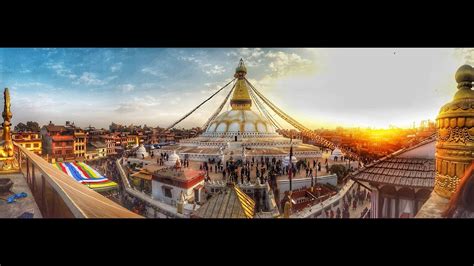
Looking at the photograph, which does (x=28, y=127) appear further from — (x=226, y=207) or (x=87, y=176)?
(x=226, y=207)

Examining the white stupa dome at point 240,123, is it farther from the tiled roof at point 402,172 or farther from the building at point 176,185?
the tiled roof at point 402,172

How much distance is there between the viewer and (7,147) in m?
3.00

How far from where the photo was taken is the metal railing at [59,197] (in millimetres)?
2176

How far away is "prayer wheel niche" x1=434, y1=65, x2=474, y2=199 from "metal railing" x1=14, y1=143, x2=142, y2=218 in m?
2.81

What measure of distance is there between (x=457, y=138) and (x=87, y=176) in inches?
152

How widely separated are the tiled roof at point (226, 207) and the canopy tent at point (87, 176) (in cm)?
125

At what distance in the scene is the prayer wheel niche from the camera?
6.23 ft

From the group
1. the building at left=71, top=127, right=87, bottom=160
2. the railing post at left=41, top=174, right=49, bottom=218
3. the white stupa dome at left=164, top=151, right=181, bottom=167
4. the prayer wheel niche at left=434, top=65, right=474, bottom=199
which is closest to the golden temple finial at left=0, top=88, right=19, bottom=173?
the building at left=71, top=127, right=87, bottom=160

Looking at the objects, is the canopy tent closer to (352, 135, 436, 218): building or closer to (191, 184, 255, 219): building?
(191, 184, 255, 219): building

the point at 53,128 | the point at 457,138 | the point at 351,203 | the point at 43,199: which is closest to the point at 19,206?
the point at 43,199
